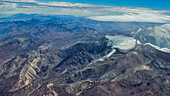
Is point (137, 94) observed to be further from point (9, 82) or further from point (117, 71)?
point (9, 82)

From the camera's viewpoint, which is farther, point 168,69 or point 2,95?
point 168,69

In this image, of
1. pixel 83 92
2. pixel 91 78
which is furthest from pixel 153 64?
pixel 83 92

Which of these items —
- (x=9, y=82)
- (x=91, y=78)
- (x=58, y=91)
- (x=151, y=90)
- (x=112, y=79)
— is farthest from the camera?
(x=9, y=82)

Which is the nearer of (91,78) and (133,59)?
(91,78)

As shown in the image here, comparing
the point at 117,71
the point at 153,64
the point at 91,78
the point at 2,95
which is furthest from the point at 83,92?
the point at 153,64

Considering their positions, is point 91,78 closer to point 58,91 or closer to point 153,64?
point 58,91

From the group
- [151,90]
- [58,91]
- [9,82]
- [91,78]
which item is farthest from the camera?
[9,82]

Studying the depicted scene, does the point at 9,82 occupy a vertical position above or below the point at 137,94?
below

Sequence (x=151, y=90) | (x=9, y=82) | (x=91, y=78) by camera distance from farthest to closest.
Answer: (x=9, y=82) → (x=91, y=78) → (x=151, y=90)

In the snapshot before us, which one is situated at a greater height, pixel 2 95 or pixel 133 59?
pixel 133 59
